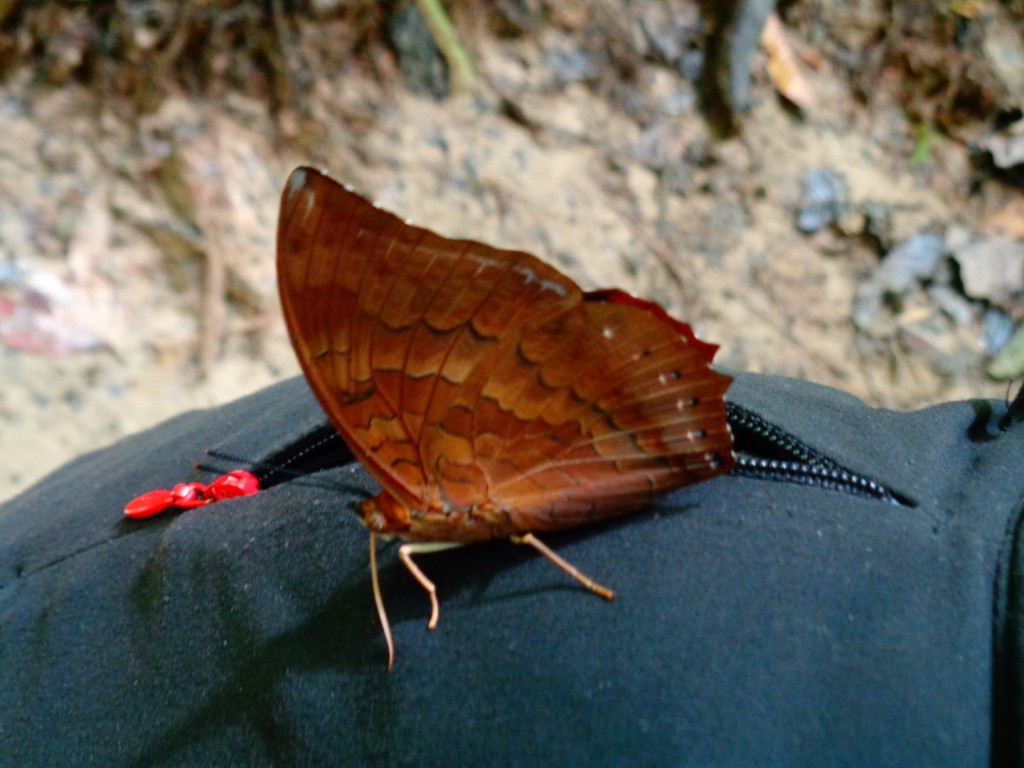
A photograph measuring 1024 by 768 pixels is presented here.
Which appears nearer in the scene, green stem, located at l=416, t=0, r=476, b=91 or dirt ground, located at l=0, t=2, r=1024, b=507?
dirt ground, located at l=0, t=2, r=1024, b=507

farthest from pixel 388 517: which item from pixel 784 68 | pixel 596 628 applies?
pixel 784 68

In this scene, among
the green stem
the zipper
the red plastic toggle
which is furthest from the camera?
the green stem

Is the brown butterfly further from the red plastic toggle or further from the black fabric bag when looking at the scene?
the red plastic toggle

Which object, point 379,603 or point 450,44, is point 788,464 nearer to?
point 379,603

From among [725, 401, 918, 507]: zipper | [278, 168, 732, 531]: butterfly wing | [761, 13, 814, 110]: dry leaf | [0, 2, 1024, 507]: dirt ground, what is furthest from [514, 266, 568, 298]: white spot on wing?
[761, 13, 814, 110]: dry leaf

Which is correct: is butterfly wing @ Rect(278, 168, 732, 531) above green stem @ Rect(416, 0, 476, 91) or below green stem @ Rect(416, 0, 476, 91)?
below

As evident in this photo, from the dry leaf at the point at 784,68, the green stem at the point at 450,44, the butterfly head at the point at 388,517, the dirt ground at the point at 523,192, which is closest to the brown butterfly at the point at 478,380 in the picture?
the butterfly head at the point at 388,517
